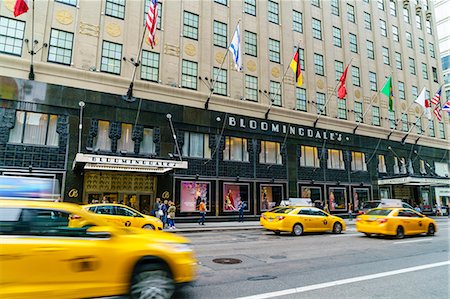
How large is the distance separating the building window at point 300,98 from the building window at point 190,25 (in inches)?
417

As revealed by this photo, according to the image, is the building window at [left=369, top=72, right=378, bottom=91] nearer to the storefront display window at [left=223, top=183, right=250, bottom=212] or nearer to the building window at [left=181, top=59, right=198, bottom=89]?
the storefront display window at [left=223, top=183, right=250, bottom=212]

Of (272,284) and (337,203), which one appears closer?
(272,284)

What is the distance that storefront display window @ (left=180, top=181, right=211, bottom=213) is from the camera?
21750 millimetres

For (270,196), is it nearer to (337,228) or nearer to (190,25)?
(337,228)

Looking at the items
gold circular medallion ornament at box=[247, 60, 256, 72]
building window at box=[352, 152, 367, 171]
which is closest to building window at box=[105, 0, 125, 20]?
gold circular medallion ornament at box=[247, 60, 256, 72]

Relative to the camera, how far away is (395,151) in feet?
112

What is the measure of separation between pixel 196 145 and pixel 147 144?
11.9ft

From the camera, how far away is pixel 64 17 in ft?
66.4

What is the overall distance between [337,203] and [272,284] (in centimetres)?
2465

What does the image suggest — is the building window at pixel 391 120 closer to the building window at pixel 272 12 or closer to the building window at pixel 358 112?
the building window at pixel 358 112

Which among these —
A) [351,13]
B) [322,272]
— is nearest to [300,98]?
[351,13]


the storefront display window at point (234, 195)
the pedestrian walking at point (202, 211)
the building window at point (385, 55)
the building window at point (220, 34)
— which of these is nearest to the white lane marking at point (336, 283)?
the pedestrian walking at point (202, 211)

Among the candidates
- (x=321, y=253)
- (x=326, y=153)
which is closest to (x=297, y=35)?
(x=326, y=153)

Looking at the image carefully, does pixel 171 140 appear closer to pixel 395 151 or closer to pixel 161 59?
pixel 161 59
